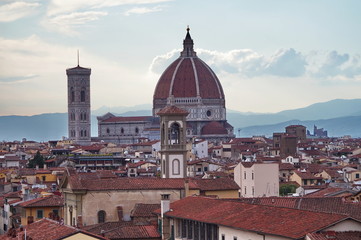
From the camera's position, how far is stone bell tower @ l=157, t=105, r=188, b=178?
55.2m

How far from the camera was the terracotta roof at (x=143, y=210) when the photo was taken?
41709 mm

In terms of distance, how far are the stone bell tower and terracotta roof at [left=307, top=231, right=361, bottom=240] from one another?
27920 mm

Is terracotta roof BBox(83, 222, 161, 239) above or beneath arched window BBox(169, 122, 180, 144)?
beneath

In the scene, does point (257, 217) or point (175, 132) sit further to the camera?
point (175, 132)

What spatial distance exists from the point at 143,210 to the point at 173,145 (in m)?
14.1

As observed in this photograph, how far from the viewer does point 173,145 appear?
56.5 m

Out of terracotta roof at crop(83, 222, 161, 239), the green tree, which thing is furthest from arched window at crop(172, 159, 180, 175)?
terracotta roof at crop(83, 222, 161, 239)

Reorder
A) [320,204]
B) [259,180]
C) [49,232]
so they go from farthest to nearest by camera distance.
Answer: [259,180], [320,204], [49,232]

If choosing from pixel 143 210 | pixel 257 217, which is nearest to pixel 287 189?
pixel 143 210

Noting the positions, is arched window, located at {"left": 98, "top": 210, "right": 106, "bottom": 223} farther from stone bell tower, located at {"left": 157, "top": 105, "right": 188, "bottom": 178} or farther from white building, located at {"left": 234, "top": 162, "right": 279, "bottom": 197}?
white building, located at {"left": 234, "top": 162, "right": 279, "bottom": 197}

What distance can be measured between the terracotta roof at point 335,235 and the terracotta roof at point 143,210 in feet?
49.5

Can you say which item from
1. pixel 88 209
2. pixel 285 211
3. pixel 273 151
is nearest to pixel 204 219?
pixel 285 211

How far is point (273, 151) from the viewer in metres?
127

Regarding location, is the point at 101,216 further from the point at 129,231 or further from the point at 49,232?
the point at 49,232
